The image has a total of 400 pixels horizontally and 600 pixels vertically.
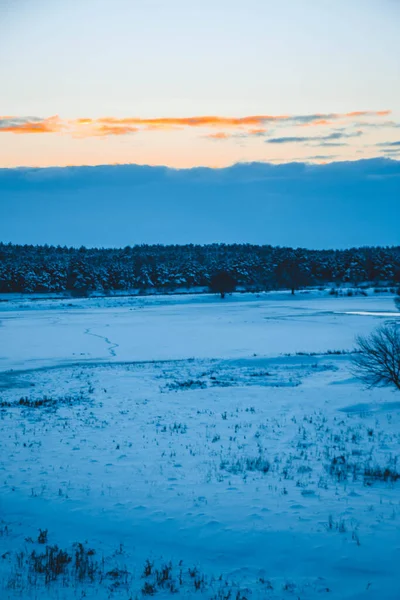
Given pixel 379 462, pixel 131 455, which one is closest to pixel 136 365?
pixel 131 455

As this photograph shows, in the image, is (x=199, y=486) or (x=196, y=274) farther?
(x=196, y=274)

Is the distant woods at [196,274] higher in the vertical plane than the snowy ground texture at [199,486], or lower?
higher

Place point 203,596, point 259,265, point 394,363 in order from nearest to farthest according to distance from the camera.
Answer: point 203,596, point 394,363, point 259,265

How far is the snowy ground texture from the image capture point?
22.8 ft

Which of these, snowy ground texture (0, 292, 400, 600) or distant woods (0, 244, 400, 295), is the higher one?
distant woods (0, 244, 400, 295)

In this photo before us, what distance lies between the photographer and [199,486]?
10016 millimetres

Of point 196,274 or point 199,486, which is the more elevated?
point 196,274

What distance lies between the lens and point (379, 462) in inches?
441

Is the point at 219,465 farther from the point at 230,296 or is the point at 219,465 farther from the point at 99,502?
the point at 230,296

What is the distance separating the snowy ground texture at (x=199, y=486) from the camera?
6.96 metres

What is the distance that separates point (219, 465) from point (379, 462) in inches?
128

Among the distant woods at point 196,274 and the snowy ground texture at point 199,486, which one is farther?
the distant woods at point 196,274

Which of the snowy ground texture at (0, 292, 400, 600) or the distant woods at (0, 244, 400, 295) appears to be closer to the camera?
the snowy ground texture at (0, 292, 400, 600)

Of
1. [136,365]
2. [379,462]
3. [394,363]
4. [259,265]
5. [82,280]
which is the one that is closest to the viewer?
[379,462]
